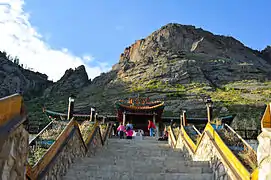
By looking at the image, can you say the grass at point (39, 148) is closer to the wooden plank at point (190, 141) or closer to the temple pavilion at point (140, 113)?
the wooden plank at point (190, 141)

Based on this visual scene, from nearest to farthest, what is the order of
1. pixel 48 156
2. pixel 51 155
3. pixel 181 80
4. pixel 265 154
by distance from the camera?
pixel 265 154
pixel 48 156
pixel 51 155
pixel 181 80

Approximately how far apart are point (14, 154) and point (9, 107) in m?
0.49

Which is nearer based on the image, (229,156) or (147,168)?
(229,156)

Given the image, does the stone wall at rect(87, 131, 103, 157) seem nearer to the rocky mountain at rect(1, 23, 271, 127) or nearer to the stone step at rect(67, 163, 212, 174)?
the stone step at rect(67, 163, 212, 174)

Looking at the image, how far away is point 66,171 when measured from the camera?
6.21 metres

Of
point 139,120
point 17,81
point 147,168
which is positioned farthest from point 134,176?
point 17,81

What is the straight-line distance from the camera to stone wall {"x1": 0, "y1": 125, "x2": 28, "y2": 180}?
10.6 ft

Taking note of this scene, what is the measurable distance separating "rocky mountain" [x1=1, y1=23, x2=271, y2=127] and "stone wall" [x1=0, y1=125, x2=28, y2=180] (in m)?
26.0

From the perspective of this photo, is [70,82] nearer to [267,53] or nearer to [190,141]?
[267,53]

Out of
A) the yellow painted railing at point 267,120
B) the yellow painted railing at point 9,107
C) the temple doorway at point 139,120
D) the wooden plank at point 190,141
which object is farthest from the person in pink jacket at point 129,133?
the yellow painted railing at point 9,107

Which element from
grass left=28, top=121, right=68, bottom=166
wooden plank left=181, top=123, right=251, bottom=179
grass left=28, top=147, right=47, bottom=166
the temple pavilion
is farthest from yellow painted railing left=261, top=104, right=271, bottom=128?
the temple pavilion

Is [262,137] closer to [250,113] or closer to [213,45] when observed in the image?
[250,113]

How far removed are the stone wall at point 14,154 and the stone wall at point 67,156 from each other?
1.30 metres

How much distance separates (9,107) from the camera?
3.40m
